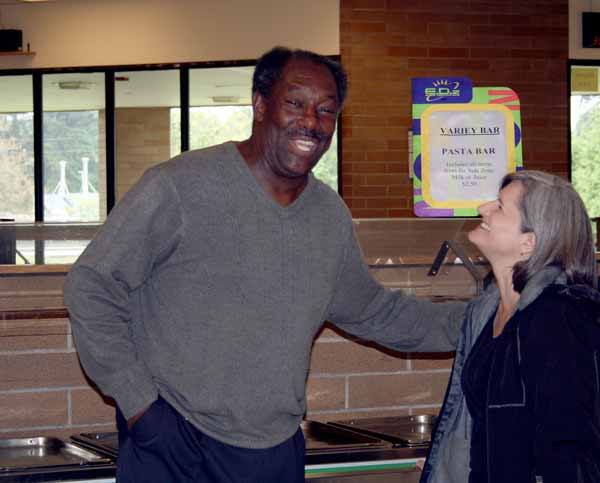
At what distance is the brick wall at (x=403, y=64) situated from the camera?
864cm

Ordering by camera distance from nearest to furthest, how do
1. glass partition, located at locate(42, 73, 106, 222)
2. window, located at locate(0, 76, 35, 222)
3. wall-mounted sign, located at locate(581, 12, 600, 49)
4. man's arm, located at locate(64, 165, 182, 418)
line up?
man's arm, located at locate(64, 165, 182, 418) → wall-mounted sign, located at locate(581, 12, 600, 49) → glass partition, located at locate(42, 73, 106, 222) → window, located at locate(0, 76, 35, 222)

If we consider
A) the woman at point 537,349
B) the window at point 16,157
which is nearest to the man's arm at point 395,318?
the woman at point 537,349

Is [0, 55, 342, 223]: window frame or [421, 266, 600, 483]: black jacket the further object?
[0, 55, 342, 223]: window frame

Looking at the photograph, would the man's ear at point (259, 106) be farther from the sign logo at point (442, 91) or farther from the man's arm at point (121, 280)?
the sign logo at point (442, 91)

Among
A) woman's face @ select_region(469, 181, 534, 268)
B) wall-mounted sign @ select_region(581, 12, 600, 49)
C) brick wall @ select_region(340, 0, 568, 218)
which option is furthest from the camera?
wall-mounted sign @ select_region(581, 12, 600, 49)

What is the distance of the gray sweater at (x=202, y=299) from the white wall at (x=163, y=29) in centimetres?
653

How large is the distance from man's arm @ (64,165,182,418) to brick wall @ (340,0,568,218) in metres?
6.48

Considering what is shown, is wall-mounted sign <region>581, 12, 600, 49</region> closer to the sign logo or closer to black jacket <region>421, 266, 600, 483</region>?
the sign logo

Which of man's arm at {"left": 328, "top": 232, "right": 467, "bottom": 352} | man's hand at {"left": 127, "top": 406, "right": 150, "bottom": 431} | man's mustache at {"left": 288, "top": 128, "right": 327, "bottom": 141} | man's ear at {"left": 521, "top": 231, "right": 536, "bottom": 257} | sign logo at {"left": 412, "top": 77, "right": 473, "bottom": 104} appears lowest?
man's hand at {"left": 127, "top": 406, "right": 150, "bottom": 431}

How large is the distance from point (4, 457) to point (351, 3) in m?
6.34

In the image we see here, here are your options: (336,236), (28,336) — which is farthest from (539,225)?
(28,336)

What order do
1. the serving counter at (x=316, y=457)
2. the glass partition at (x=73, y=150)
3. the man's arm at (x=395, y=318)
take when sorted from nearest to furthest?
the man's arm at (x=395, y=318) → the serving counter at (x=316, y=457) → the glass partition at (x=73, y=150)

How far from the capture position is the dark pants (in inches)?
89.0

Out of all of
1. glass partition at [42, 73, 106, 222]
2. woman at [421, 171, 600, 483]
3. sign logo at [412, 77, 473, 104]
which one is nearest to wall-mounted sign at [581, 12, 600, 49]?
glass partition at [42, 73, 106, 222]
